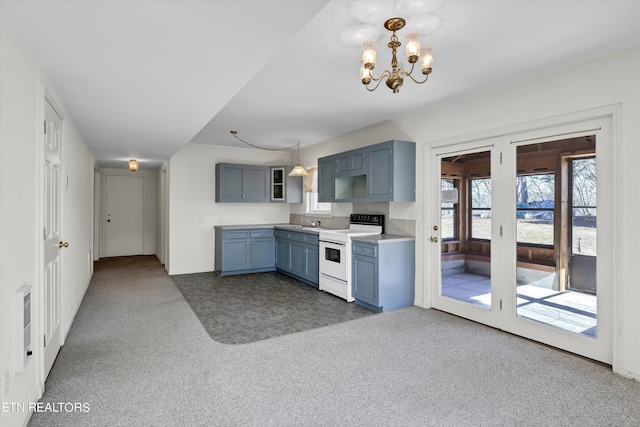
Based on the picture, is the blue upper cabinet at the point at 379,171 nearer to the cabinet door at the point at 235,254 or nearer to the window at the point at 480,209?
the window at the point at 480,209

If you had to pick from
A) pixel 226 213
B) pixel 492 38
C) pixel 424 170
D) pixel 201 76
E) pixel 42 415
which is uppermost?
pixel 492 38

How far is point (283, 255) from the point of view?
20.6 ft

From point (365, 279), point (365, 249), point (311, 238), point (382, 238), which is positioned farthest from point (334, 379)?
point (311, 238)

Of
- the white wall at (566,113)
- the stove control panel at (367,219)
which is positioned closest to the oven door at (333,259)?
the stove control panel at (367,219)

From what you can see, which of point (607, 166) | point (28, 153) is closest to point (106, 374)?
point (28, 153)

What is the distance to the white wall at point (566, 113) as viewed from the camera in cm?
255

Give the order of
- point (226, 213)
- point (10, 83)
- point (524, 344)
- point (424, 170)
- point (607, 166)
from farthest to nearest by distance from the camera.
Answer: point (226, 213)
point (424, 170)
point (524, 344)
point (607, 166)
point (10, 83)

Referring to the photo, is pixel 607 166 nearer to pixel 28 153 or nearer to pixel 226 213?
pixel 28 153

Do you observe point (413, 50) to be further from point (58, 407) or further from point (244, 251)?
point (244, 251)

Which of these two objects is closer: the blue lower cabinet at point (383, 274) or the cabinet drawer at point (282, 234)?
the blue lower cabinet at point (383, 274)

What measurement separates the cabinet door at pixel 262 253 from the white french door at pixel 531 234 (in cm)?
328

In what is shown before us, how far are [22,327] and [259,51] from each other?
200 centimetres

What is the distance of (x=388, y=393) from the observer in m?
2.31

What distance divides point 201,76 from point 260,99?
149 cm
